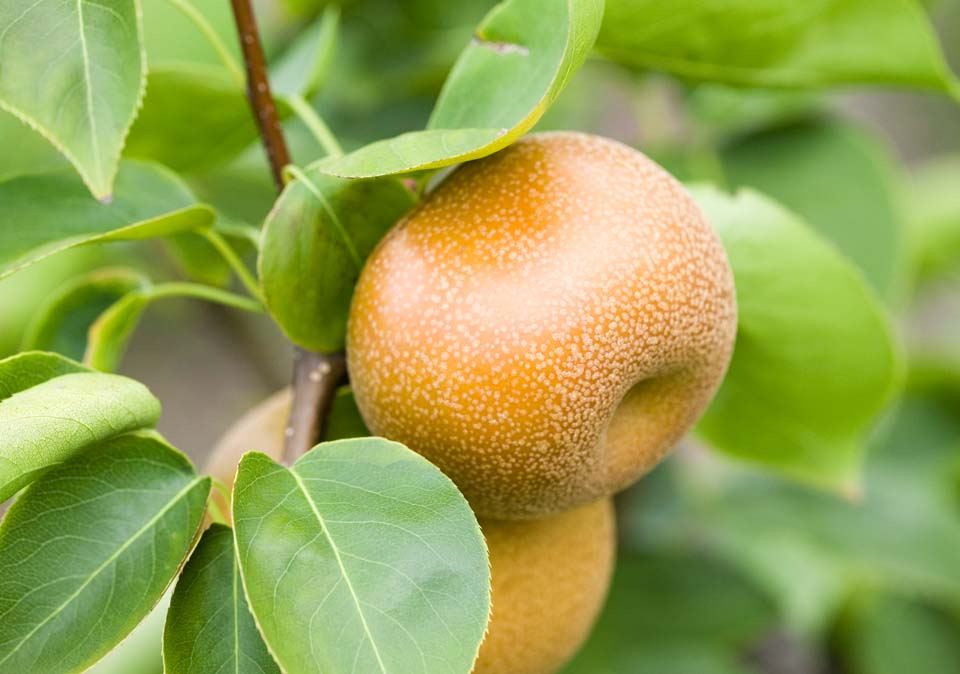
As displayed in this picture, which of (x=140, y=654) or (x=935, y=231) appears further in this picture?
(x=935, y=231)

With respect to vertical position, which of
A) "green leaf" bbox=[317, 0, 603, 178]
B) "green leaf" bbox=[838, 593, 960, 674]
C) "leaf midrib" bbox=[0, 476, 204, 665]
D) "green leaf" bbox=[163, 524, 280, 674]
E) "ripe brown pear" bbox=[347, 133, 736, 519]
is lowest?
"green leaf" bbox=[838, 593, 960, 674]

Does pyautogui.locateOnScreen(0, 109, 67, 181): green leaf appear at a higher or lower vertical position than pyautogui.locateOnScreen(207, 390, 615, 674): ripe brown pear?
higher

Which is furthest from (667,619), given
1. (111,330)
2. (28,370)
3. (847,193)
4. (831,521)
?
(28,370)

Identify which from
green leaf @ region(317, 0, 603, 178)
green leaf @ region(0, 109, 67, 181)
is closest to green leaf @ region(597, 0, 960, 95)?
green leaf @ region(317, 0, 603, 178)

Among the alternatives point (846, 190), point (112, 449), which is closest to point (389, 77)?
point (846, 190)

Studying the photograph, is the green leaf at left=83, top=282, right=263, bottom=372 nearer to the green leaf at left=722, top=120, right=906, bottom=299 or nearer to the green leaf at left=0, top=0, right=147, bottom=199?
the green leaf at left=0, top=0, right=147, bottom=199

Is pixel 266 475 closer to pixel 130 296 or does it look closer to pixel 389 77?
pixel 130 296

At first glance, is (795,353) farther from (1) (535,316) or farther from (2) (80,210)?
(2) (80,210)
